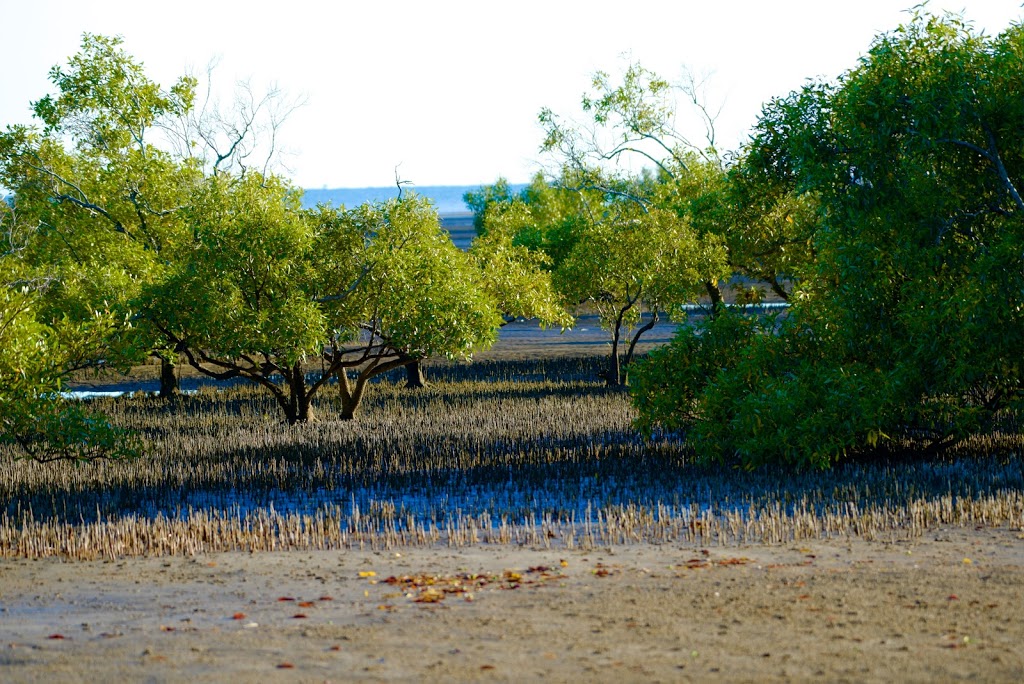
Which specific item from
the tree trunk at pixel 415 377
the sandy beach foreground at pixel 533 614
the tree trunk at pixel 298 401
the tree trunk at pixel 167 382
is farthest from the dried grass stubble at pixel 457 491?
the tree trunk at pixel 415 377

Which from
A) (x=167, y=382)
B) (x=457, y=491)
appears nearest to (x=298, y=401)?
(x=167, y=382)

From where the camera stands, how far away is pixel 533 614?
27.6 ft

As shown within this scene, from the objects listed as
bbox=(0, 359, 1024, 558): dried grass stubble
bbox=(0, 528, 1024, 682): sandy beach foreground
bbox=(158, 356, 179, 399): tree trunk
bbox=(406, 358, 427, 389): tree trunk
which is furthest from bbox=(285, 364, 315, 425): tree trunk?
bbox=(0, 528, 1024, 682): sandy beach foreground

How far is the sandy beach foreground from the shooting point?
23.5ft

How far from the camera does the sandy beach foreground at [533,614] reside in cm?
715

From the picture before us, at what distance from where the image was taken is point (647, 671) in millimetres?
7008

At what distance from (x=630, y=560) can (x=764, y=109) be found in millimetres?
7323

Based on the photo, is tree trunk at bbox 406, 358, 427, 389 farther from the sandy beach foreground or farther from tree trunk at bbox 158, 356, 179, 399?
the sandy beach foreground

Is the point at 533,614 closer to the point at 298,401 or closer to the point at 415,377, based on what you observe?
the point at 298,401

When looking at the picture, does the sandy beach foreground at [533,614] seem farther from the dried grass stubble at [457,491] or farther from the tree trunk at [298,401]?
the tree trunk at [298,401]

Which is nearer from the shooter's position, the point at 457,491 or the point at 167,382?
the point at 457,491

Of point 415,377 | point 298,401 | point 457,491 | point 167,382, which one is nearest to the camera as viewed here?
point 457,491

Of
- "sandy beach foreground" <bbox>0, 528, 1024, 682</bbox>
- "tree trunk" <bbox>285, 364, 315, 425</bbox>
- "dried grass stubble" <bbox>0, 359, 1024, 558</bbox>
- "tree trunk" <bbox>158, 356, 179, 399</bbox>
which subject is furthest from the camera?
"tree trunk" <bbox>158, 356, 179, 399</bbox>

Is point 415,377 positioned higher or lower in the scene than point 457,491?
higher
